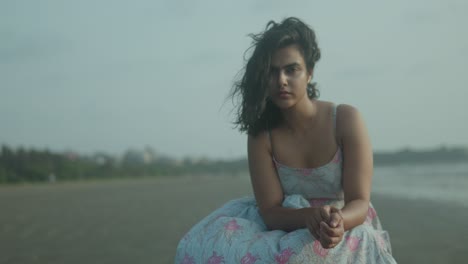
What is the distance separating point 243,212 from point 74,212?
27.3 feet

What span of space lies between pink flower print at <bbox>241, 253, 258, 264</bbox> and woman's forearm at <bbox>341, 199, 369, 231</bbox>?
1.41ft

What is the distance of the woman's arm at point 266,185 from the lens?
259 centimetres

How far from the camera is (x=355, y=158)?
101 inches

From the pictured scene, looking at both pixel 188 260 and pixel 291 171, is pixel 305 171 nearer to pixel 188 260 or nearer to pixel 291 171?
pixel 291 171

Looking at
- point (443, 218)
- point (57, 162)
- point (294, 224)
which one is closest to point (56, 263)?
point (294, 224)

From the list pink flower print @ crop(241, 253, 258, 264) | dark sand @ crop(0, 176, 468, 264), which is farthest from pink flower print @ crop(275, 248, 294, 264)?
dark sand @ crop(0, 176, 468, 264)

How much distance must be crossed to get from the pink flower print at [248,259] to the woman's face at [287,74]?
819mm

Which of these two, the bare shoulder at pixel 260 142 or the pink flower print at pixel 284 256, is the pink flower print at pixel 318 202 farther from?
the pink flower print at pixel 284 256

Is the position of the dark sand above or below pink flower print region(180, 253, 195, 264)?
below

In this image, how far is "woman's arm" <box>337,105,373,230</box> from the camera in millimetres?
2549

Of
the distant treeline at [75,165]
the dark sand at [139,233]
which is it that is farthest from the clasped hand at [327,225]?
the distant treeline at [75,165]

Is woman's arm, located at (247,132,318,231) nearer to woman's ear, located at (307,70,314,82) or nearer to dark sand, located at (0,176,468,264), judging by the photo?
woman's ear, located at (307,70,314,82)

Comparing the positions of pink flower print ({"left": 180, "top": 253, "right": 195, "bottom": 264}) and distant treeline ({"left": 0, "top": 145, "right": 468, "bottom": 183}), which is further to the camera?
distant treeline ({"left": 0, "top": 145, "right": 468, "bottom": 183})

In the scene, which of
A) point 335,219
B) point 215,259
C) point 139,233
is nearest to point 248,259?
point 215,259
